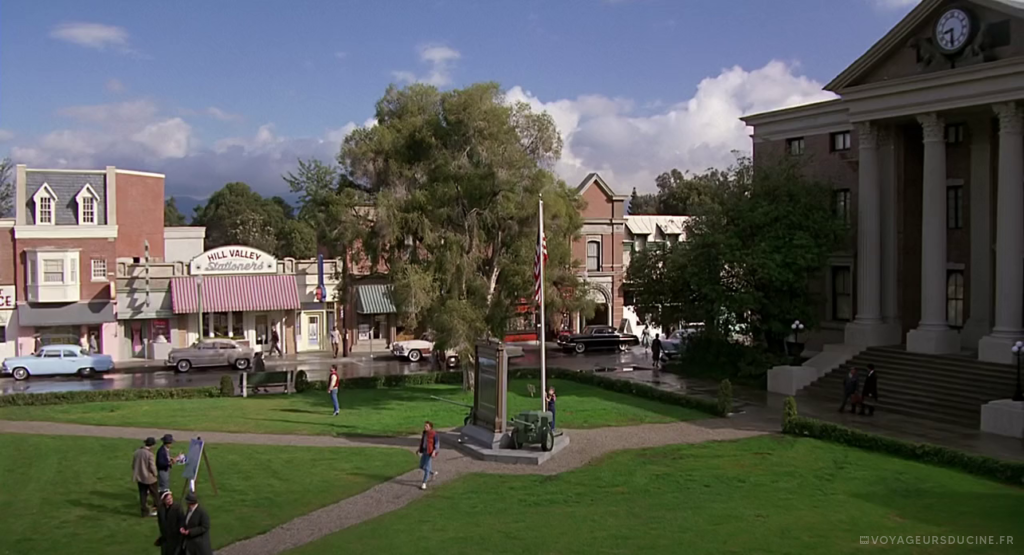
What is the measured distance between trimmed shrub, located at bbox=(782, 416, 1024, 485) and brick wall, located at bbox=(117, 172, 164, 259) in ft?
134

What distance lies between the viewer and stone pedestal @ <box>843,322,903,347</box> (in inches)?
1449

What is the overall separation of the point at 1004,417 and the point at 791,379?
958 centimetres

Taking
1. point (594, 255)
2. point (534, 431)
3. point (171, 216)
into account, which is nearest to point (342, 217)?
point (534, 431)

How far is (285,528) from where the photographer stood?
682 inches

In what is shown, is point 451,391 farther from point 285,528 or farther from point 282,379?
point 285,528

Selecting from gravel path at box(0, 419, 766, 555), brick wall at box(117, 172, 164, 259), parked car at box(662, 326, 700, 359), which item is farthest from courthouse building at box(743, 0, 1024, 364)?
brick wall at box(117, 172, 164, 259)

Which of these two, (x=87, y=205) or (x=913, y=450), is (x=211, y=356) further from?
(x=913, y=450)

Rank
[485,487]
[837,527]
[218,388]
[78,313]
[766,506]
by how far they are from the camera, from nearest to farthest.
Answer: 1. [837,527]
2. [766,506]
3. [485,487]
4. [218,388]
5. [78,313]

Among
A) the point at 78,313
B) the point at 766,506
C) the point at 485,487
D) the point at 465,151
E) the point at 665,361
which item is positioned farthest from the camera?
the point at 78,313

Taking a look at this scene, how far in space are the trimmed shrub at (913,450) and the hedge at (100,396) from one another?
2247cm

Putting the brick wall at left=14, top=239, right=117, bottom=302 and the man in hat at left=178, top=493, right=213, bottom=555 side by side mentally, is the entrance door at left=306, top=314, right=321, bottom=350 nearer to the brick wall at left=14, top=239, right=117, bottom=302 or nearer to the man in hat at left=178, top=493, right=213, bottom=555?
the brick wall at left=14, top=239, right=117, bottom=302

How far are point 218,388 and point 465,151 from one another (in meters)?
13.8

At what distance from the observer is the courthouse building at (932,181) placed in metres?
31.6

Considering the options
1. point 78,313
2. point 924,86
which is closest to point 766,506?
point 924,86
